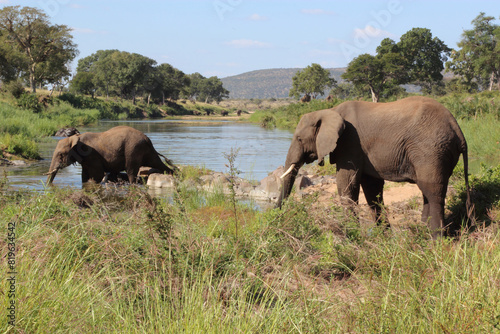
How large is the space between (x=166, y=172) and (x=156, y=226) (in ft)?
29.6

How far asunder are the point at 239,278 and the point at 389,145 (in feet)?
10.6

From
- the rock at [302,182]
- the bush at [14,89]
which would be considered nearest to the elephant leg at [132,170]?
the rock at [302,182]

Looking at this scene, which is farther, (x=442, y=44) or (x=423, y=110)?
(x=442, y=44)

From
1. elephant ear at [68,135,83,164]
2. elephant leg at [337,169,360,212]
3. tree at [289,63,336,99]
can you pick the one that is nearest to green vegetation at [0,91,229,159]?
elephant ear at [68,135,83,164]

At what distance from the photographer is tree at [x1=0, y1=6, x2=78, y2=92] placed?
5388 cm

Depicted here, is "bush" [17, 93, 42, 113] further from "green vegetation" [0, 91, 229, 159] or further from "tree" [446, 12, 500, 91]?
"tree" [446, 12, 500, 91]

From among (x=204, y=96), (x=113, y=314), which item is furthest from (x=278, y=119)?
(x=204, y=96)

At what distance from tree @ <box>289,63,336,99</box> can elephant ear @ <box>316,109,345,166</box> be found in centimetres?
8131

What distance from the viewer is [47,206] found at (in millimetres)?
6363

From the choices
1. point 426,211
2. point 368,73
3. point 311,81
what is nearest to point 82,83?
point 311,81

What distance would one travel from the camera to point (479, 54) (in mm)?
70625

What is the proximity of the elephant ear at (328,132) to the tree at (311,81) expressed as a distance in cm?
8131

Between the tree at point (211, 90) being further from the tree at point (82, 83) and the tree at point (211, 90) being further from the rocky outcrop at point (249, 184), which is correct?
the rocky outcrop at point (249, 184)

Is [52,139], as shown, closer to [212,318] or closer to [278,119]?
[212,318]
